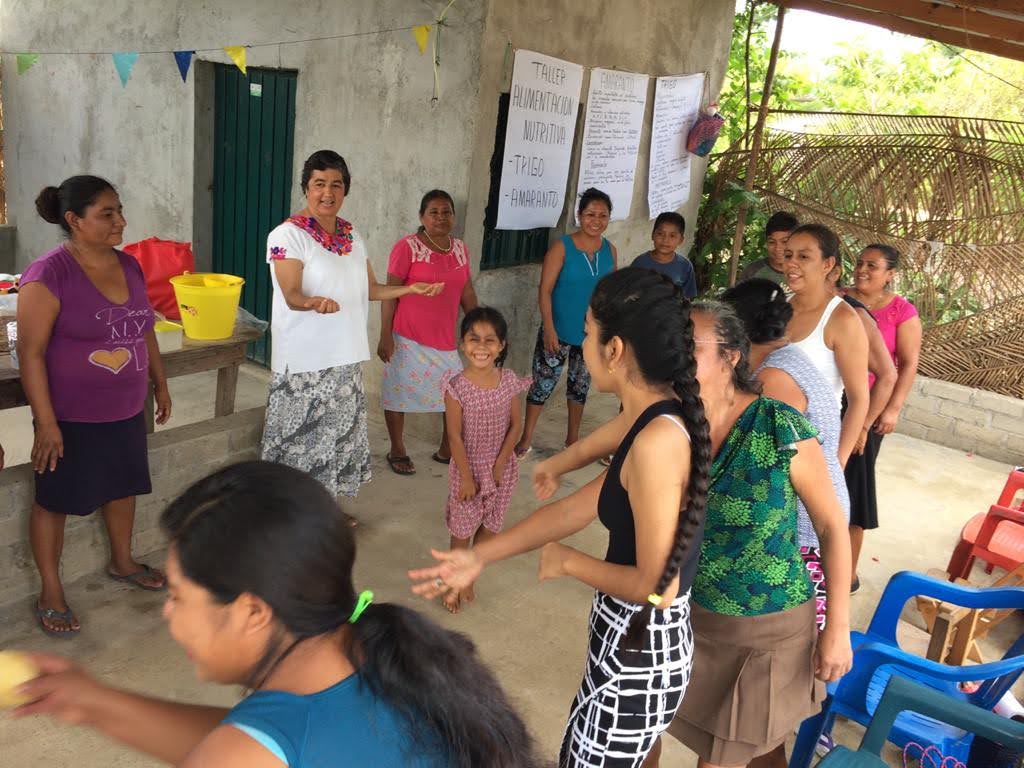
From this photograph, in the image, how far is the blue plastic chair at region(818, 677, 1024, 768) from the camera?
2109 mm

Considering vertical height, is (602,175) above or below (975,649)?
above

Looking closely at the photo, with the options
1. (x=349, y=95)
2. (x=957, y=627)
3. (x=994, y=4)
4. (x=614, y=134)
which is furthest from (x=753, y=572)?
(x=614, y=134)

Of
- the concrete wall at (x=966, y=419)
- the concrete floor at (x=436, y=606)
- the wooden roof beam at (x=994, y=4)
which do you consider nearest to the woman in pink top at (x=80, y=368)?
the concrete floor at (x=436, y=606)

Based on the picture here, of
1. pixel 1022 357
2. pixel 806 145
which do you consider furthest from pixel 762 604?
pixel 806 145

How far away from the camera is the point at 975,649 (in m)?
3.41

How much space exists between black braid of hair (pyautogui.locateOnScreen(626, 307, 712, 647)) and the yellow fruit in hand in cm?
110

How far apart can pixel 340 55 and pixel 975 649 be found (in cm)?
458

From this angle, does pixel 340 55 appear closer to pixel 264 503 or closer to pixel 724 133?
pixel 724 133

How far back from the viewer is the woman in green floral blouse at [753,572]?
1.89 m

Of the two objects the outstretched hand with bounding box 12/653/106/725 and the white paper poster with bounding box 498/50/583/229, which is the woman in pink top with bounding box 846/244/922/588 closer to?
the white paper poster with bounding box 498/50/583/229

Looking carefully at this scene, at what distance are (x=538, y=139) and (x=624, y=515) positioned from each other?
13.1ft

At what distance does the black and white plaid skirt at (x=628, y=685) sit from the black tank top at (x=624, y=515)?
0.30 ft

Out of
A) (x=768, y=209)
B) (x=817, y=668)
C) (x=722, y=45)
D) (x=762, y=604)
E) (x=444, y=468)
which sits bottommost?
(x=444, y=468)

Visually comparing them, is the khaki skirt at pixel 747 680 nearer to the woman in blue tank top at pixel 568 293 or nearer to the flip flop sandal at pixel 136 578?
the flip flop sandal at pixel 136 578
